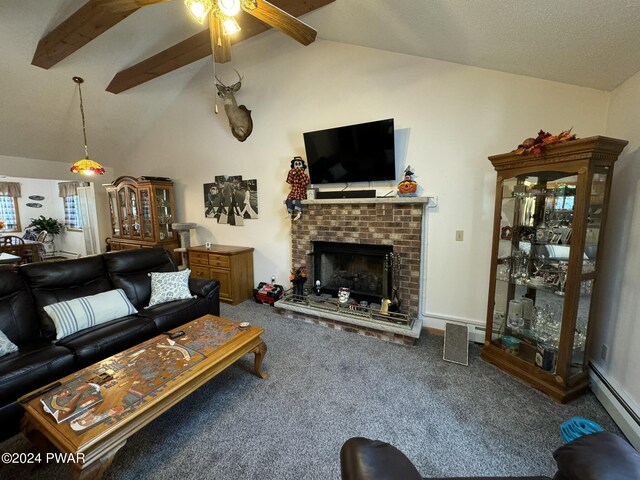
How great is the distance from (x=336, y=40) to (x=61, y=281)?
370 centimetres

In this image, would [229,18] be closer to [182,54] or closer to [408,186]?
[408,186]

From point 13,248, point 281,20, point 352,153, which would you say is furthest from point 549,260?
point 13,248

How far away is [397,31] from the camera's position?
2441 mm

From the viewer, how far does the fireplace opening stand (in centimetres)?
324

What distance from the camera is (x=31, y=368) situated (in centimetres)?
165

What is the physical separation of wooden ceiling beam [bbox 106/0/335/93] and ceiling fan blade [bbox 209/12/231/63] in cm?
103

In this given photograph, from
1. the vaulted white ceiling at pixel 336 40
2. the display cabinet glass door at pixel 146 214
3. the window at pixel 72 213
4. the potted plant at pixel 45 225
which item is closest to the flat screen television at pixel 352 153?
the vaulted white ceiling at pixel 336 40

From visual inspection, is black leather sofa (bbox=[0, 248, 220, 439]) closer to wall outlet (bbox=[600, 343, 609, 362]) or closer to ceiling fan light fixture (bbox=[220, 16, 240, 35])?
ceiling fan light fixture (bbox=[220, 16, 240, 35])

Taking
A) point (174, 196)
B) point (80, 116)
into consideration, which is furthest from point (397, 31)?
point (80, 116)

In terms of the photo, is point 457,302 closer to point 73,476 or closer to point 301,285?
point 301,285

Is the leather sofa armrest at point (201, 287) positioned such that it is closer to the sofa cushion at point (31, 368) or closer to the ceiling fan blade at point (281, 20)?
the sofa cushion at point (31, 368)

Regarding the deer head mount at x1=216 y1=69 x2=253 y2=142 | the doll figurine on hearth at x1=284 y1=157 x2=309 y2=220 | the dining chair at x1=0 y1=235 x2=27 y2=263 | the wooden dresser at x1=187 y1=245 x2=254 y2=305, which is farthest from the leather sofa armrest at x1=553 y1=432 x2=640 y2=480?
the dining chair at x1=0 y1=235 x2=27 y2=263

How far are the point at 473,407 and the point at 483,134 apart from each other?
2359mm

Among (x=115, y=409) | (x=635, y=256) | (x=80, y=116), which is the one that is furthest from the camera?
(x=80, y=116)
